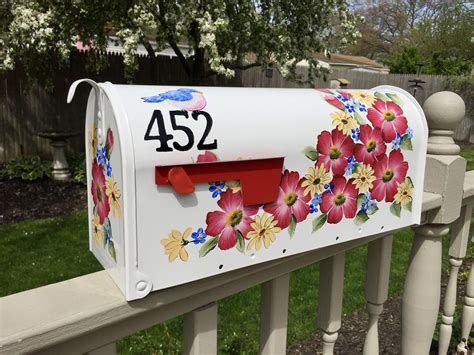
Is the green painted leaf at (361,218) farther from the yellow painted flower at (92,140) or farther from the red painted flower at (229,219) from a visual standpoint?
the yellow painted flower at (92,140)

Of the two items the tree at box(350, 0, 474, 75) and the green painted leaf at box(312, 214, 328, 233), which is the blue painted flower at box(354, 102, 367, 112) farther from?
the tree at box(350, 0, 474, 75)

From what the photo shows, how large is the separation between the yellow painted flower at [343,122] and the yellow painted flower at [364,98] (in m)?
0.08

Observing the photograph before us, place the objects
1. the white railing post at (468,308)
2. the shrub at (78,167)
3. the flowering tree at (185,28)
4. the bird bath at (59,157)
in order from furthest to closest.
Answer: the bird bath at (59,157), the shrub at (78,167), the flowering tree at (185,28), the white railing post at (468,308)

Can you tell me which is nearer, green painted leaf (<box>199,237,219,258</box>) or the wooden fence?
green painted leaf (<box>199,237,219,258</box>)

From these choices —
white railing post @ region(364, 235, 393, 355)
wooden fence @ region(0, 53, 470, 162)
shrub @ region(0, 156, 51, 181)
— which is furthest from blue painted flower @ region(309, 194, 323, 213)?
wooden fence @ region(0, 53, 470, 162)

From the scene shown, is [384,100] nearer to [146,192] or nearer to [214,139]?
[214,139]

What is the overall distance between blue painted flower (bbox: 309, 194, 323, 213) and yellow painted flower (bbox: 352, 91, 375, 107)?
24cm

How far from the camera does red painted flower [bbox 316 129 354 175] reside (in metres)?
0.86

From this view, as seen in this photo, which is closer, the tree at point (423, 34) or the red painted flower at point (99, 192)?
the red painted flower at point (99, 192)

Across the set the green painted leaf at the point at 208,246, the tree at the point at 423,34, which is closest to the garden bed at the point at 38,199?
the green painted leaf at the point at 208,246

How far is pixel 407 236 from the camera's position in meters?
4.48

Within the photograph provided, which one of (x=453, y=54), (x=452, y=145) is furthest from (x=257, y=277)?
(x=453, y=54)

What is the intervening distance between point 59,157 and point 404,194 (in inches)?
226

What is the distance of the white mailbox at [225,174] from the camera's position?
26.6 inches
